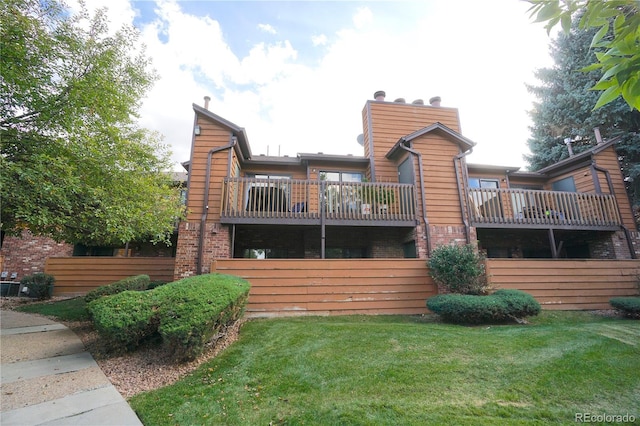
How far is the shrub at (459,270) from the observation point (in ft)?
24.8

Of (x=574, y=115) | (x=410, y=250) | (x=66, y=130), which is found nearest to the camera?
(x=66, y=130)

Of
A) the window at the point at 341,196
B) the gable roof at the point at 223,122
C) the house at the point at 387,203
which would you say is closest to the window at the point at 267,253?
the house at the point at 387,203

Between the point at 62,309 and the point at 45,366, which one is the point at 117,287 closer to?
the point at 62,309

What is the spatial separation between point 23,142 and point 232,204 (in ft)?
15.9

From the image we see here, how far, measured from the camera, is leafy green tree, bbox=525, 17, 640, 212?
13.9 meters

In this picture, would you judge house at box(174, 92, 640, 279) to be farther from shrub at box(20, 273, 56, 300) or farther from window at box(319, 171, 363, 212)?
shrub at box(20, 273, 56, 300)

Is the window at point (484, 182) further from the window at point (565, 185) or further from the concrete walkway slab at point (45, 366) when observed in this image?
the concrete walkway slab at point (45, 366)

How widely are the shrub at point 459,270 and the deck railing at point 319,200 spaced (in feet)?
7.25

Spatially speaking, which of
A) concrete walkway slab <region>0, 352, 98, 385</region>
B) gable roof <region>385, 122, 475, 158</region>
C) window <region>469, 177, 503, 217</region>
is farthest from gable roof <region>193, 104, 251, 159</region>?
window <region>469, 177, 503, 217</region>

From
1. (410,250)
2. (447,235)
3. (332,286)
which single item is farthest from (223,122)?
(447,235)

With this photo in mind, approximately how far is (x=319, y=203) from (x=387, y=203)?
92.6 inches

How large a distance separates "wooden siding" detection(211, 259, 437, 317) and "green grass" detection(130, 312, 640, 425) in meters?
1.96

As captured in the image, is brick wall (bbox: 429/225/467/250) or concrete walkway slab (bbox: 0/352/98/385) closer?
concrete walkway slab (bbox: 0/352/98/385)

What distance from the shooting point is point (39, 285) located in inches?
406
